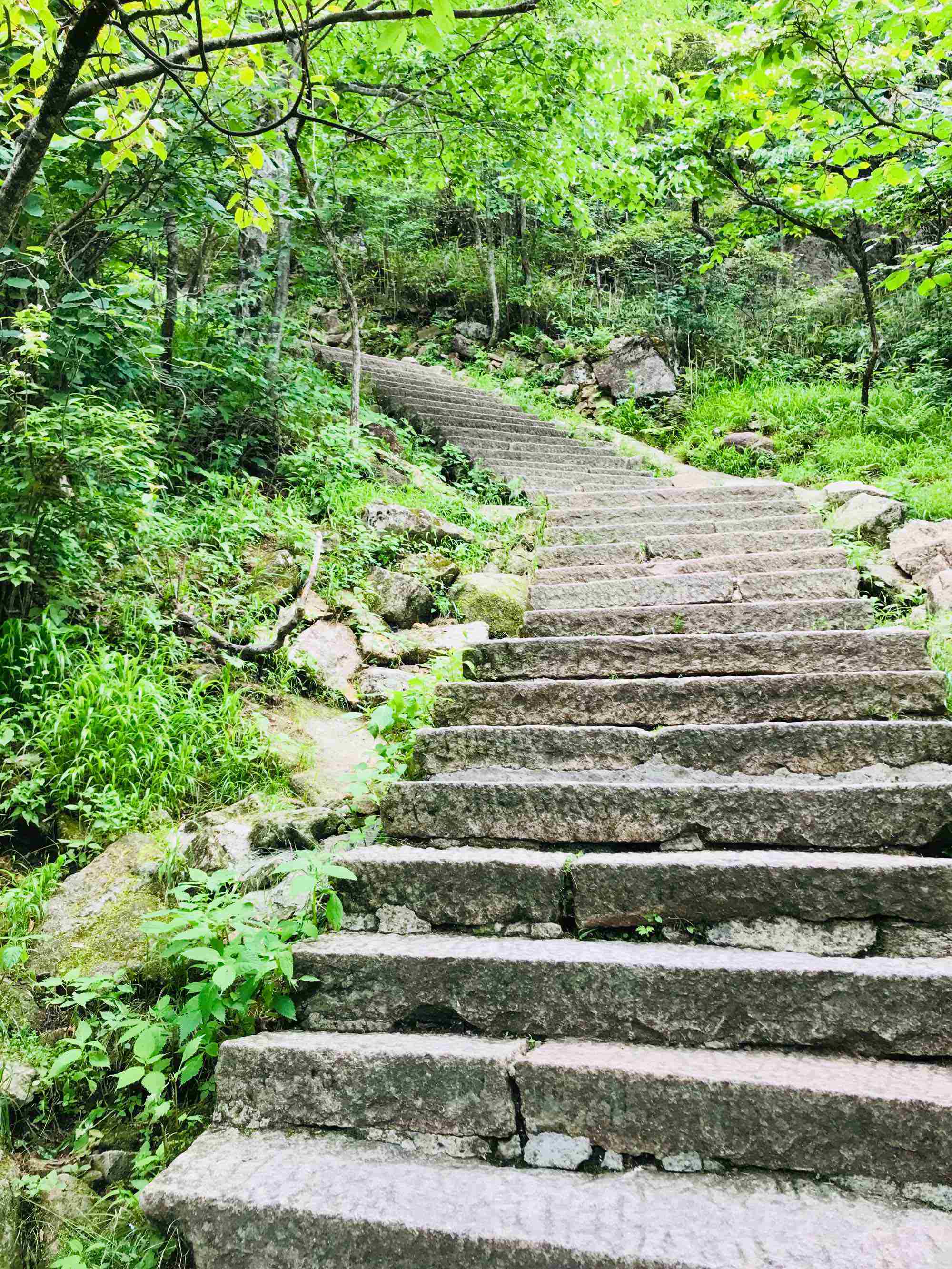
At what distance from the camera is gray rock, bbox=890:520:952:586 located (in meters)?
4.17

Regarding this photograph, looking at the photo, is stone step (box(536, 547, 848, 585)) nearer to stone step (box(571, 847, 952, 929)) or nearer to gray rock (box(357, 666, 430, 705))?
gray rock (box(357, 666, 430, 705))

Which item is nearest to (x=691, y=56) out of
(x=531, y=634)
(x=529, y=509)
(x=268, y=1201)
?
(x=529, y=509)

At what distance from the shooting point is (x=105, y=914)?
8.03 ft

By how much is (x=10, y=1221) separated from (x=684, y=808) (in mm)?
2056

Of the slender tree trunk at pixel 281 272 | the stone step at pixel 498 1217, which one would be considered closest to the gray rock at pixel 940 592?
the stone step at pixel 498 1217

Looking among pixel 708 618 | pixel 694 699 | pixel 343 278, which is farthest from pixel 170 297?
pixel 694 699

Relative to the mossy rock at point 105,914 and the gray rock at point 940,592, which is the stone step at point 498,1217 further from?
the gray rock at point 940,592

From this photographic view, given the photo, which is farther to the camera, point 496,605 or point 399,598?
point 399,598

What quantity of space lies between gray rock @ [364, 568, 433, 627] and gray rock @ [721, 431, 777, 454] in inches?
209

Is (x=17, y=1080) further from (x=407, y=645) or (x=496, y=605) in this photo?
(x=496, y=605)

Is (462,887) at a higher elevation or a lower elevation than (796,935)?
lower

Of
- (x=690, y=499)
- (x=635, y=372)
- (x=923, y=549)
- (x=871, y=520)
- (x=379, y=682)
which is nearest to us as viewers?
(x=379, y=682)

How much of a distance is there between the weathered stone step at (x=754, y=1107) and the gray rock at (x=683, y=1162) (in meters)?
0.01

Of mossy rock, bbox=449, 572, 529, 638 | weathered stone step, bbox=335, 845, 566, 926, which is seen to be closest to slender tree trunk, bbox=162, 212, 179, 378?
mossy rock, bbox=449, 572, 529, 638
